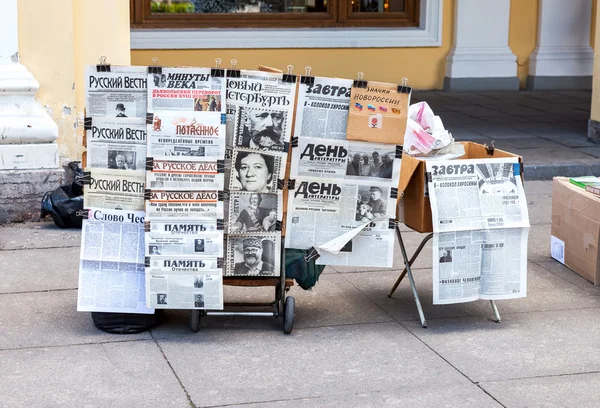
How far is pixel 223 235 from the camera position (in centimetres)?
498

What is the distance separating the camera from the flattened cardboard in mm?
4941

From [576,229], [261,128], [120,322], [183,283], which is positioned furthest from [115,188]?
[576,229]

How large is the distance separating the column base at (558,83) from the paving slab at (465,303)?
8.14 metres

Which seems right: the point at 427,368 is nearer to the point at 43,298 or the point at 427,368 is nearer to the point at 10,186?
the point at 43,298

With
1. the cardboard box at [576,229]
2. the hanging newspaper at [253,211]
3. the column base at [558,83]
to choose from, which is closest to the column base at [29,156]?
the hanging newspaper at [253,211]

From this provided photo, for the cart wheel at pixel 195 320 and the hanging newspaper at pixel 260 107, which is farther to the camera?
the cart wheel at pixel 195 320

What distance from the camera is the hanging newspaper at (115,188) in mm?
4945

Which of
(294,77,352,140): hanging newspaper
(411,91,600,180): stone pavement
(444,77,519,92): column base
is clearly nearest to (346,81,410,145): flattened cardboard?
(294,77,352,140): hanging newspaper

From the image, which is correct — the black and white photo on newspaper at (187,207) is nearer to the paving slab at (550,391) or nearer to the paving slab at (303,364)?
the paving slab at (303,364)

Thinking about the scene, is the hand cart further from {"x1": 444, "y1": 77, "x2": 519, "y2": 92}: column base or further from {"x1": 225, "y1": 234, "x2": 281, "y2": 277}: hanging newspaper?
{"x1": 444, "y1": 77, "x2": 519, "y2": 92}: column base

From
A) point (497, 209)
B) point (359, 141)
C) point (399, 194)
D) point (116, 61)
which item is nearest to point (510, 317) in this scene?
point (497, 209)

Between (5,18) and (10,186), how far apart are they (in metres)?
1.21

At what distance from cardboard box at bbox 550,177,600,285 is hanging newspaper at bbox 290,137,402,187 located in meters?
1.67

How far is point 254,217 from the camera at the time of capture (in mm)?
5004
